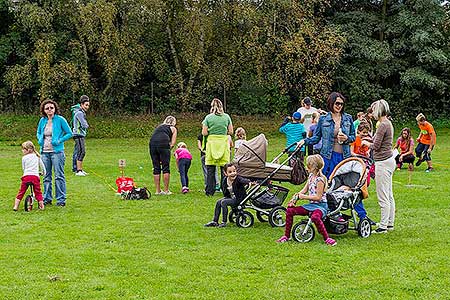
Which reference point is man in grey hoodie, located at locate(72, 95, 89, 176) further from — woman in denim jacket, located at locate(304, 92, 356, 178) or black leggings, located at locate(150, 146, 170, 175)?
woman in denim jacket, located at locate(304, 92, 356, 178)

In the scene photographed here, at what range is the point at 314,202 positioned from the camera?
827 centimetres

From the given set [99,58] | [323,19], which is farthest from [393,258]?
[323,19]

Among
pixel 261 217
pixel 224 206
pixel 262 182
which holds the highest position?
pixel 262 182

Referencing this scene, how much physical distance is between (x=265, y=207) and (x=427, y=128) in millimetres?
8844

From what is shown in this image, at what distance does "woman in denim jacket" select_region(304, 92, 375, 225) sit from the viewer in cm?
901

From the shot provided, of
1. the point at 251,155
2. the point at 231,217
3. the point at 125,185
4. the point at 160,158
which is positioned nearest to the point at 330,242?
the point at 231,217

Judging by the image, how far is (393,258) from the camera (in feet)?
24.0

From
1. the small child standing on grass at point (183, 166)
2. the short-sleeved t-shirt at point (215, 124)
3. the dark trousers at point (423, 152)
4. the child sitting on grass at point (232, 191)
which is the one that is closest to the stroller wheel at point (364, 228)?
the child sitting on grass at point (232, 191)

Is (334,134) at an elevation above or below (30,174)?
above

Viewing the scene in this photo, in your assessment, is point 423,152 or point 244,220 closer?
point 244,220

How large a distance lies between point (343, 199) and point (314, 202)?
38 cm

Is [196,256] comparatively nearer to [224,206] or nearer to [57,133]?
[224,206]

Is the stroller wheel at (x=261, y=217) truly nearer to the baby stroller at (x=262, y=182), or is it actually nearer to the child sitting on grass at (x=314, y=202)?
the baby stroller at (x=262, y=182)

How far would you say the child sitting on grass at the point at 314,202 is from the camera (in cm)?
802
